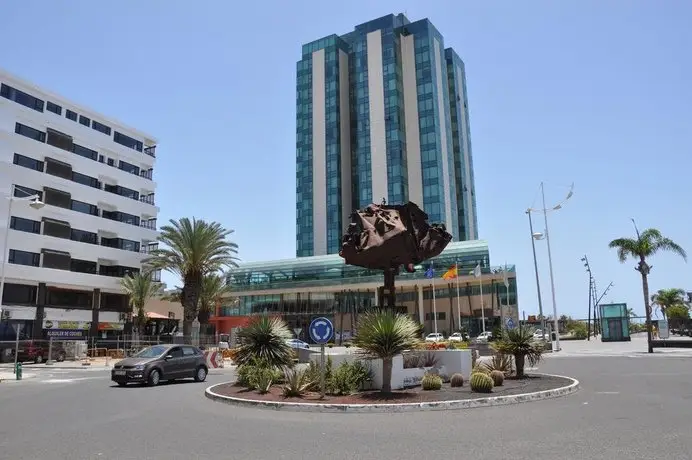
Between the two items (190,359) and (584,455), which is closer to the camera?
(584,455)

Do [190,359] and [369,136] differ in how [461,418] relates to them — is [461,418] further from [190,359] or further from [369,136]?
[369,136]

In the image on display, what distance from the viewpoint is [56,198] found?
54.0 meters

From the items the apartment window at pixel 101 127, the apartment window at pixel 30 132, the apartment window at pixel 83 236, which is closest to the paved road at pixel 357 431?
the apartment window at pixel 30 132

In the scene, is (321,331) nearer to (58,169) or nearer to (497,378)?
(497,378)

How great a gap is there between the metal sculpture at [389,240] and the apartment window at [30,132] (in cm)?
4511

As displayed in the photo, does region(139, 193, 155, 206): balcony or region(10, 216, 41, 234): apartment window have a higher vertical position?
region(139, 193, 155, 206): balcony

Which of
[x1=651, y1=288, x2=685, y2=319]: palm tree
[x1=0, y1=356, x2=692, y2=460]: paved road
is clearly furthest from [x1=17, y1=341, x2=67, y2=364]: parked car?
[x1=651, y1=288, x2=685, y2=319]: palm tree

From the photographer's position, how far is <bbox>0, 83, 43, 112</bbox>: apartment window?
50.1 m

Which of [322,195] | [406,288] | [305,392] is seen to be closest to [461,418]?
[305,392]

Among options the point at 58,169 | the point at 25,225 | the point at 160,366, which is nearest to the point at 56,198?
the point at 58,169

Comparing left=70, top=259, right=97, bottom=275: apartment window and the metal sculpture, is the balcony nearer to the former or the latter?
left=70, top=259, right=97, bottom=275: apartment window

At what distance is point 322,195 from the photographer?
10225cm

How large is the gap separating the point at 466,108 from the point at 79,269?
81.6 m

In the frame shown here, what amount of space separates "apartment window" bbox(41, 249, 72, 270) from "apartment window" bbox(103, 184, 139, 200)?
9598mm
